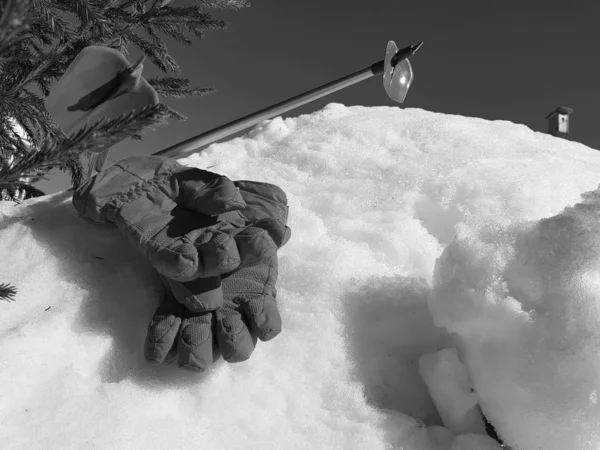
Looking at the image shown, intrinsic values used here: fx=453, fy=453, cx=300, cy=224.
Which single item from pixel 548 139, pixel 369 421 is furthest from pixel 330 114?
pixel 369 421

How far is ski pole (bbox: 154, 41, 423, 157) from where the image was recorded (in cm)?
161

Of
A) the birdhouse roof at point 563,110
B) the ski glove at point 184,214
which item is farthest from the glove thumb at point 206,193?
the birdhouse roof at point 563,110

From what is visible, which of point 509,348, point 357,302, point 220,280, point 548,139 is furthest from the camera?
point 548,139

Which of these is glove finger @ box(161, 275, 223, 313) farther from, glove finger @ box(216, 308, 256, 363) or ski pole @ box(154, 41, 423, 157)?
ski pole @ box(154, 41, 423, 157)

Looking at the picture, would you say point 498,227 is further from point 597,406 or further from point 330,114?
point 330,114

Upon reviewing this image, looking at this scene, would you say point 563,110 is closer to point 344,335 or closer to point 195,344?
point 344,335

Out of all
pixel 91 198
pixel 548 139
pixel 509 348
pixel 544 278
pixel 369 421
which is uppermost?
pixel 91 198

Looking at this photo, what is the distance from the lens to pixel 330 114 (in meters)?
2.37

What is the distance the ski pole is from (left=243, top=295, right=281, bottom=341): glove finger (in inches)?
27.7

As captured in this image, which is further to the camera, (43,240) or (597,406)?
(43,240)

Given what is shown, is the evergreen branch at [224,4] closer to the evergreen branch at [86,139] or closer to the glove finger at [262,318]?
the glove finger at [262,318]

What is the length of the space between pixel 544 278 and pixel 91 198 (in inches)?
45.6

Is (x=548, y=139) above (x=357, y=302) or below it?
below

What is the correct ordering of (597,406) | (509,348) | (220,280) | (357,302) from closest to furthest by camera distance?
(597,406) < (509,348) < (220,280) < (357,302)
